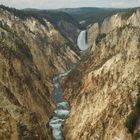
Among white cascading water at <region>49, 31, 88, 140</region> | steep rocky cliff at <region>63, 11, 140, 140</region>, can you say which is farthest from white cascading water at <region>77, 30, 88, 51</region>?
steep rocky cliff at <region>63, 11, 140, 140</region>

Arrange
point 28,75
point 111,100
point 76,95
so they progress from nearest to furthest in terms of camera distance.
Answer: point 111,100, point 76,95, point 28,75

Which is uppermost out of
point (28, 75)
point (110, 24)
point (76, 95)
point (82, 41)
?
point (28, 75)

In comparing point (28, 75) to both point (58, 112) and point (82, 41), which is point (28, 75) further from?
point (82, 41)

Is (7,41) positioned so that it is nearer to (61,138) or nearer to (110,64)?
(110,64)

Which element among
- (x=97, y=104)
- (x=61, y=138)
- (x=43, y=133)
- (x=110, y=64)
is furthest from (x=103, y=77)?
(x=43, y=133)

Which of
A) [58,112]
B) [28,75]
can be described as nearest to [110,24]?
[28,75]

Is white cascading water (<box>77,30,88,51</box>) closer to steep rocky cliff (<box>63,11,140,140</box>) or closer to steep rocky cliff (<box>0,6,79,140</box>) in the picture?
steep rocky cliff (<box>0,6,79,140</box>)

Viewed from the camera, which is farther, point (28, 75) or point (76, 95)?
point (28, 75)

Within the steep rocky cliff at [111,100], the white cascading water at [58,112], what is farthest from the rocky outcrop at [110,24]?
the steep rocky cliff at [111,100]

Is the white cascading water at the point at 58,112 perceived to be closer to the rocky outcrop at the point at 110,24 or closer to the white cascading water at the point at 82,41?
the rocky outcrop at the point at 110,24
